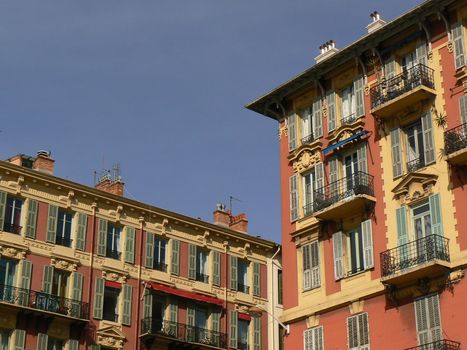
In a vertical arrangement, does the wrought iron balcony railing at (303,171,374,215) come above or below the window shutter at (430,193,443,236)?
above

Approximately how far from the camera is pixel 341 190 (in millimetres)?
39000

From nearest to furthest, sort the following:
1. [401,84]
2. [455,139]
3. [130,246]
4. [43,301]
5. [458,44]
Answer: [455,139], [458,44], [401,84], [43,301], [130,246]

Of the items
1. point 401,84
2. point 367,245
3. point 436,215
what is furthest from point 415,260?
point 401,84

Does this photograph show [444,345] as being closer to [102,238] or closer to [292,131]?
[292,131]

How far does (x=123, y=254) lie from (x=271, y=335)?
39.1ft

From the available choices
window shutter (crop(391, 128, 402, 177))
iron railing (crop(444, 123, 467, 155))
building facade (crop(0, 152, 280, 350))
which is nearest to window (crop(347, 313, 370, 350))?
window shutter (crop(391, 128, 402, 177))

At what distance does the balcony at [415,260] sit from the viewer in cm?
3397

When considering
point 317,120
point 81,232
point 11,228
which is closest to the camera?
point 317,120

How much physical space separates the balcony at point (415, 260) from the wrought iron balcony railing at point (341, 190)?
3026 mm

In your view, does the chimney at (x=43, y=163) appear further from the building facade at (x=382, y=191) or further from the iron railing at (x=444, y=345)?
the iron railing at (x=444, y=345)

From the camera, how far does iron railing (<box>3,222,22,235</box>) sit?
51784 mm

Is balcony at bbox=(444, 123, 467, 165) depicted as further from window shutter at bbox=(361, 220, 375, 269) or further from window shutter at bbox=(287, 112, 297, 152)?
window shutter at bbox=(287, 112, 297, 152)

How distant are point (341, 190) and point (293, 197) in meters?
3.22

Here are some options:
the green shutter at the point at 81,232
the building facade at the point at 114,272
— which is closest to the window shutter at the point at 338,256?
the building facade at the point at 114,272
